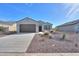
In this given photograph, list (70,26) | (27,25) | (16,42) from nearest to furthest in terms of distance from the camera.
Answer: (70,26)
(16,42)
(27,25)

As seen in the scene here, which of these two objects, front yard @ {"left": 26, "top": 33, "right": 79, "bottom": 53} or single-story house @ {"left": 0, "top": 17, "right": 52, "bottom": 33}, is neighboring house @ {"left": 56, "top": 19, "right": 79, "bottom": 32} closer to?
front yard @ {"left": 26, "top": 33, "right": 79, "bottom": 53}

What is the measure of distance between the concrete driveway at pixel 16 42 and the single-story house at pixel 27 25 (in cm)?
22

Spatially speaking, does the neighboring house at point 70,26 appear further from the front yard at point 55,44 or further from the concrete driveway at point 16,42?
the concrete driveway at point 16,42

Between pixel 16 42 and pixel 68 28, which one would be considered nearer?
pixel 68 28

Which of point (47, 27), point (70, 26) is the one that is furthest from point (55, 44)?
point (70, 26)

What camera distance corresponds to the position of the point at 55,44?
437cm

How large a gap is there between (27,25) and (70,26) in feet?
4.99

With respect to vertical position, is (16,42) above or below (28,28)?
below

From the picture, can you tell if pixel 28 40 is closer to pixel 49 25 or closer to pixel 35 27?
pixel 35 27

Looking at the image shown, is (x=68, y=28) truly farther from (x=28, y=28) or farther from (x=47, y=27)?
(x=28, y=28)

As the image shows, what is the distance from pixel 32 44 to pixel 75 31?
157 centimetres

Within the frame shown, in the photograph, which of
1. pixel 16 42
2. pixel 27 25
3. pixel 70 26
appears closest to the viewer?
pixel 70 26

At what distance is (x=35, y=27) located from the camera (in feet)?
14.7

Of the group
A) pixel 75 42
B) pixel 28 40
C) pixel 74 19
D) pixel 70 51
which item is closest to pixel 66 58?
pixel 70 51
